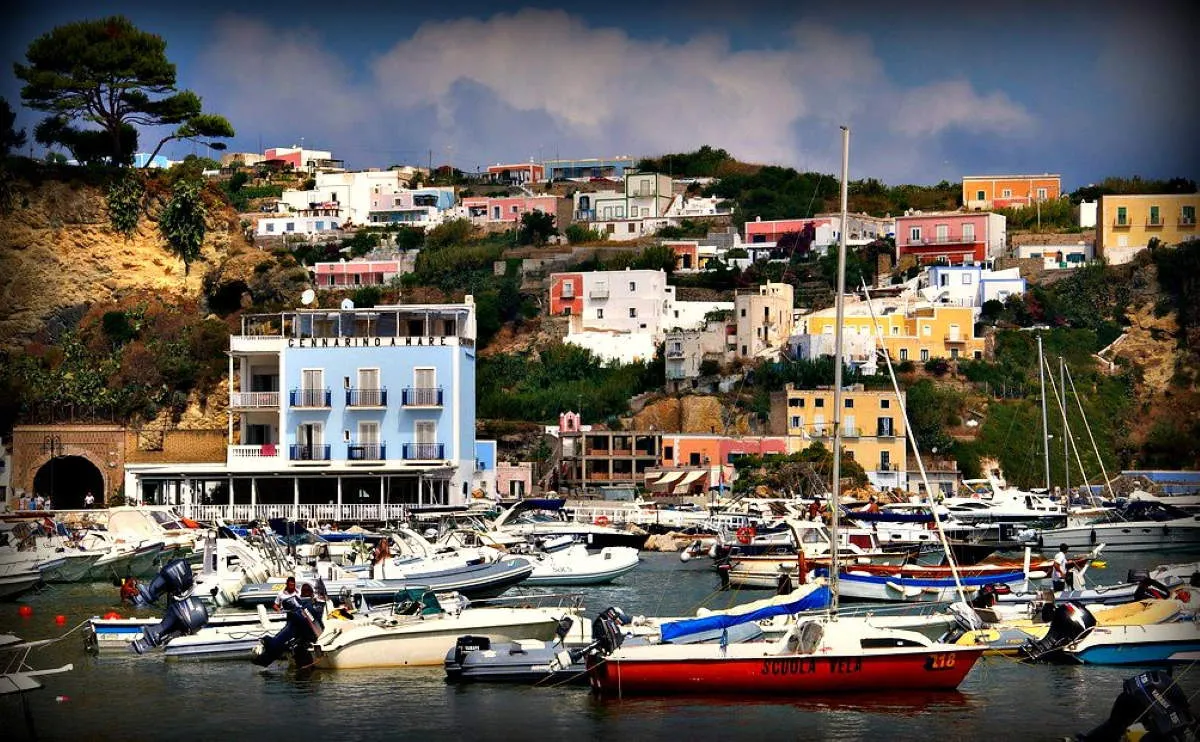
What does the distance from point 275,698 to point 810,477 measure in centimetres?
3867

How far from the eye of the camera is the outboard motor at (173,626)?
25.8 metres

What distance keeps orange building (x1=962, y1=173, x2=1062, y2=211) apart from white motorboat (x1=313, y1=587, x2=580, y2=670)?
232 feet

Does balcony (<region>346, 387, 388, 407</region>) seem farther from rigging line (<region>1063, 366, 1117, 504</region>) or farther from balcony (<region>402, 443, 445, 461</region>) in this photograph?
rigging line (<region>1063, 366, 1117, 504</region>)

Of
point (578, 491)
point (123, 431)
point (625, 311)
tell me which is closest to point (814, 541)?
point (123, 431)

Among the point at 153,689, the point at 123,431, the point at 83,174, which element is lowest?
the point at 153,689

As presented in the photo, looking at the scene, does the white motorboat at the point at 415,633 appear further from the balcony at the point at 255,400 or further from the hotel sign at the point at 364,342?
the balcony at the point at 255,400

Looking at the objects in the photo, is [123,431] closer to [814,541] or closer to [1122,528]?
[814,541]

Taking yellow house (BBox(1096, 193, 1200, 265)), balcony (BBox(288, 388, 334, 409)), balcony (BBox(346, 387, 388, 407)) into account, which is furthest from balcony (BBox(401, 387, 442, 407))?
yellow house (BBox(1096, 193, 1200, 265))

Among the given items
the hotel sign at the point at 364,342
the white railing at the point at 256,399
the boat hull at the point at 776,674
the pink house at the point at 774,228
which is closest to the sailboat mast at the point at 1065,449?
the hotel sign at the point at 364,342

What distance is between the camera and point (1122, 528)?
46562 mm

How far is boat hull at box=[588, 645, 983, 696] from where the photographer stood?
21531 mm

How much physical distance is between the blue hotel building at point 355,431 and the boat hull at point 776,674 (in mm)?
23862

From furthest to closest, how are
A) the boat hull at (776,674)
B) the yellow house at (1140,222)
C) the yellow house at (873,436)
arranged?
the yellow house at (1140,222)
the yellow house at (873,436)
the boat hull at (776,674)

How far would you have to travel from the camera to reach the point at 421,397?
4588 centimetres
